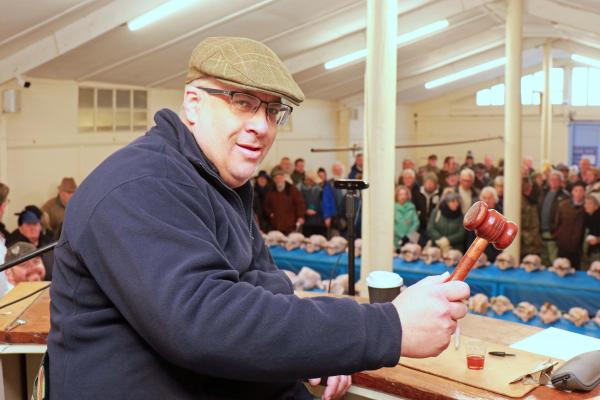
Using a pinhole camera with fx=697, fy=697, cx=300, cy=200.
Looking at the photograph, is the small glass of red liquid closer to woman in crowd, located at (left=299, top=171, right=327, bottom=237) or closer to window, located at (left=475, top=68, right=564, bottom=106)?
woman in crowd, located at (left=299, top=171, right=327, bottom=237)

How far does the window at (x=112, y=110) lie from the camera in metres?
10.9

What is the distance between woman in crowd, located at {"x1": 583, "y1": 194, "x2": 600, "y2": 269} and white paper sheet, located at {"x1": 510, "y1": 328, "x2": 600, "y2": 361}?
6.29 m

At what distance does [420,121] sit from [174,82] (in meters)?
12.4

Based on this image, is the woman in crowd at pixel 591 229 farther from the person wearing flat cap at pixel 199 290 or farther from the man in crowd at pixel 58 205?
the person wearing flat cap at pixel 199 290

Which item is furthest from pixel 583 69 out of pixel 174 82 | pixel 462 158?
pixel 174 82

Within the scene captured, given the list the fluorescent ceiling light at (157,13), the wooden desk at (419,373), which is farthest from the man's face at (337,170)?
the wooden desk at (419,373)

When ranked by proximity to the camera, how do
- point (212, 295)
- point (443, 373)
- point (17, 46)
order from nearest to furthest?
point (212, 295)
point (443, 373)
point (17, 46)

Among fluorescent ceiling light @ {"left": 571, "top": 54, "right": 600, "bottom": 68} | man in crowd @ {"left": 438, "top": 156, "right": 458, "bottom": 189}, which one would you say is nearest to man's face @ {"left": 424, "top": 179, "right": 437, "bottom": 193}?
man in crowd @ {"left": 438, "top": 156, "right": 458, "bottom": 189}

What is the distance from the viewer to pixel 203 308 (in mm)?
1058

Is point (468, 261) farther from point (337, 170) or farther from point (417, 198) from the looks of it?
point (337, 170)

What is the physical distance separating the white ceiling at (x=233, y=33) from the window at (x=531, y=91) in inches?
163

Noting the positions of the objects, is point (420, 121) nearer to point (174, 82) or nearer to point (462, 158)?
point (462, 158)

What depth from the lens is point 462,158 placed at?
72.9 feet

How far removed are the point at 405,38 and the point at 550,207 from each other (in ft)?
16.1
